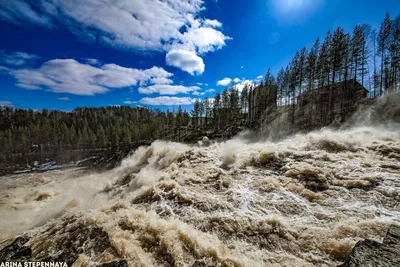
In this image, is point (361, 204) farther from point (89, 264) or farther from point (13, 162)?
point (13, 162)

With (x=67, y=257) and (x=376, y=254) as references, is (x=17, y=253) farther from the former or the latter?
(x=376, y=254)

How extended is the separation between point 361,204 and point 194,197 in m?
6.95

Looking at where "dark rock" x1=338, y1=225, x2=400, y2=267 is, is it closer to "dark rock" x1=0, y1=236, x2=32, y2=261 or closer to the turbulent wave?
the turbulent wave

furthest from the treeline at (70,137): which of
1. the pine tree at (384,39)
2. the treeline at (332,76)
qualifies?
the pine tree at (384,39)

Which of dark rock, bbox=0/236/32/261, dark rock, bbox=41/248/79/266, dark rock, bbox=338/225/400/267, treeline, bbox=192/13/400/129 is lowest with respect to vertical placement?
dark rock, bbox=0/236/32/261

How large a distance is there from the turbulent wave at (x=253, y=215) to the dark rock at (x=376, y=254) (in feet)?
2.69

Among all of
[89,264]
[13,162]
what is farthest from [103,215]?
[13,162]

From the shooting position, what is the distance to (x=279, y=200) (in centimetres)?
805

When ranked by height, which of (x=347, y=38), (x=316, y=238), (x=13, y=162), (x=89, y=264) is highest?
(x=347, y=38)

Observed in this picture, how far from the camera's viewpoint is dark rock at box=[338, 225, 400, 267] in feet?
12.9

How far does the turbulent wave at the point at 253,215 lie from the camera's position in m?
5.59

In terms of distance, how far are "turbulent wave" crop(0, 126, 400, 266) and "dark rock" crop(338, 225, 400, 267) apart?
2.69 ft

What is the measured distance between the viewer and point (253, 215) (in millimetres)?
7207

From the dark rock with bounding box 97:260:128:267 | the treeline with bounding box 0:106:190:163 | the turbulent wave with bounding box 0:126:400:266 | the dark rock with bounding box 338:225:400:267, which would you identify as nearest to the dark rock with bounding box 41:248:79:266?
the turbulent wave with bounding box 0:126:400:266
